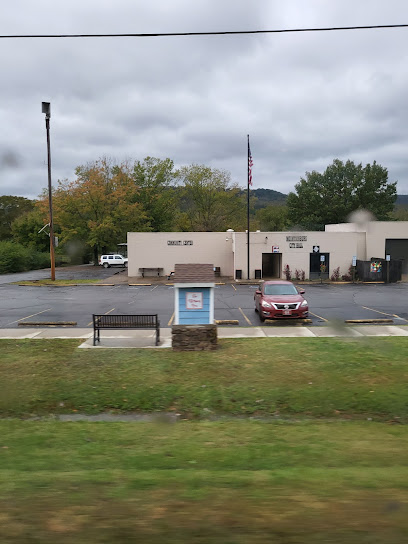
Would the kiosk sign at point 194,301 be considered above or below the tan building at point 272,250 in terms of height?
below

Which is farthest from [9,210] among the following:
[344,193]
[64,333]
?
[64,333]

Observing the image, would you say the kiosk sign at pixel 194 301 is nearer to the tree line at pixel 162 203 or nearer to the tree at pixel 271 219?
the tree line at pixel 162 203

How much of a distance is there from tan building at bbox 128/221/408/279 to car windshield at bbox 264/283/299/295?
17278 mm

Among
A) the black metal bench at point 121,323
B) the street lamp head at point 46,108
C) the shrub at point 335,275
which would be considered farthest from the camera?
the shrub at point 335,275

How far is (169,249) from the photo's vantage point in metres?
36.6

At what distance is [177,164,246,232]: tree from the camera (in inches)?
2687

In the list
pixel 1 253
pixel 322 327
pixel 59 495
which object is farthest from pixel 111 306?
pixel 1 253

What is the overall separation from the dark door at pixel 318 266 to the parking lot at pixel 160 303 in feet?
19.8

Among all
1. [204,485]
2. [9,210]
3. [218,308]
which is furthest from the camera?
[9,210]

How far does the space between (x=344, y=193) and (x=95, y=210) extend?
1501 inches

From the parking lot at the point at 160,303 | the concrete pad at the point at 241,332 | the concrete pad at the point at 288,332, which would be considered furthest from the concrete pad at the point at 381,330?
the concrete pad at the point at 241,332

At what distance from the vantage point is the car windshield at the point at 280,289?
53.7 feet

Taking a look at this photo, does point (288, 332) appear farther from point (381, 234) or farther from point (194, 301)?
point (381, 234)

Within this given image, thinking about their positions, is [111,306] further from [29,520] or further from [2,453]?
[29,520]
